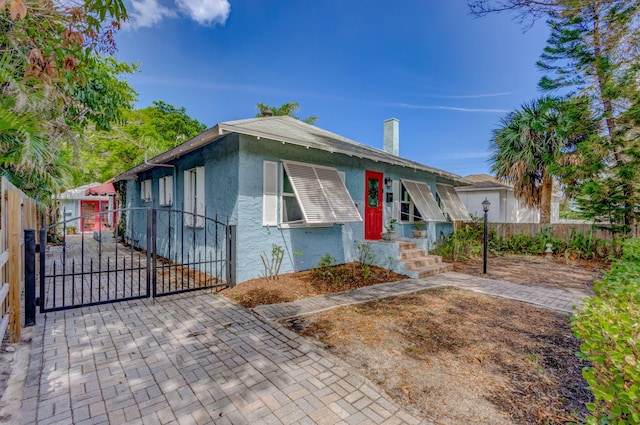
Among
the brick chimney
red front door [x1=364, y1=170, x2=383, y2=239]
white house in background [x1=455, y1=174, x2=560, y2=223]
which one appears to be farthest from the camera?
white house in background [x1=455, y1=174, x2=560, y2=223]

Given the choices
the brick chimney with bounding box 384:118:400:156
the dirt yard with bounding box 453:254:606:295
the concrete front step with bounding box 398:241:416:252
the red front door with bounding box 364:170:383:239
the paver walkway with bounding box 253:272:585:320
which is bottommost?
the dirt yard with bounding box 453:254:606:295

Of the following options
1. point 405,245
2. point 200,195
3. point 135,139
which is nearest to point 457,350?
point 405,245

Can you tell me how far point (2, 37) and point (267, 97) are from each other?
57.0ft

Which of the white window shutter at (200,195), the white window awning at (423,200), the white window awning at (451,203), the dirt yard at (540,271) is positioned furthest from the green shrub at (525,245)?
the white window shutter at (200,195)

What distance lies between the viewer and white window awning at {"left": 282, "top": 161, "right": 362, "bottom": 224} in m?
6.77

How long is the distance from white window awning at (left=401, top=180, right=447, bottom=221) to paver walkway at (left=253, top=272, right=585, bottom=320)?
3005 millimetres

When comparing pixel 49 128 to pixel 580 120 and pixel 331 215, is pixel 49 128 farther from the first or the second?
pixel 580 120

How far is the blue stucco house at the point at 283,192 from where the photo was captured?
6.54 meters

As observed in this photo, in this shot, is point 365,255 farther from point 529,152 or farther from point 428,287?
point 529,152

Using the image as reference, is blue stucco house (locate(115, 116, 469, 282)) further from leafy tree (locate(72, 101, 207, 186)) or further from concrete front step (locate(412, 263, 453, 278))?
leafy tree (locate(72, 101, 207, 186))

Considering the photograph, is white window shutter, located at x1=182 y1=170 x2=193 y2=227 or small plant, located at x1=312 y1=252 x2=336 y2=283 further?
white window shutter, located at x1=182 y1=170 x2=193 y2=227

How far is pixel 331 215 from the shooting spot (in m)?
6.93

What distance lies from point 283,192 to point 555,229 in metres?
12.2

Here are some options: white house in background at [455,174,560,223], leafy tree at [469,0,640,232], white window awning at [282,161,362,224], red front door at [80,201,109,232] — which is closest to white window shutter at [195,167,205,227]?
white window awning at [282,161,362,224]
